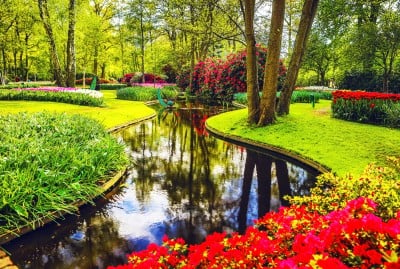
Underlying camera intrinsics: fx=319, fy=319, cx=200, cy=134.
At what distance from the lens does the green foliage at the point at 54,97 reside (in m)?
19.7

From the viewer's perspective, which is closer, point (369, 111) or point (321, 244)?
point (321, 244)

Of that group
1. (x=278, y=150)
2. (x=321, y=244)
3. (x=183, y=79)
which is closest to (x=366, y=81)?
(x=278, y=150)

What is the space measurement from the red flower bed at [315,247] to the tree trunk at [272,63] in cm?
988

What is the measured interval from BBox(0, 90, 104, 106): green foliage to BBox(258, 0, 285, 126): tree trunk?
11273mm

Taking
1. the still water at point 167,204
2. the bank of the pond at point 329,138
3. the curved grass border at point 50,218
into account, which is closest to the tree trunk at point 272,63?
the bank of the pond at point 329,138

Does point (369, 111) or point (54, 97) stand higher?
point (54, 97)

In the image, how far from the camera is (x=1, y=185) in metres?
5.27

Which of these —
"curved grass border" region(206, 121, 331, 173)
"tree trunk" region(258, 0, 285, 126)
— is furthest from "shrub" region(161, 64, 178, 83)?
"tree trunk" region(258, 0, 285, 126)

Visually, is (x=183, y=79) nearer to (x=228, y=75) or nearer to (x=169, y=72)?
(x=169, y=72)

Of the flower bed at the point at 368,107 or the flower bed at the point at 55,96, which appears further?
the flower bed at the point at 55,96

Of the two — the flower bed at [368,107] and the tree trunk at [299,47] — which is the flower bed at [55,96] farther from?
the flower bed at [368,107]

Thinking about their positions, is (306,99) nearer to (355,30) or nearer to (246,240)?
(355,30)

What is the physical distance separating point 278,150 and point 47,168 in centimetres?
727

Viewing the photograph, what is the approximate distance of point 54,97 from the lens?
65.8ft
